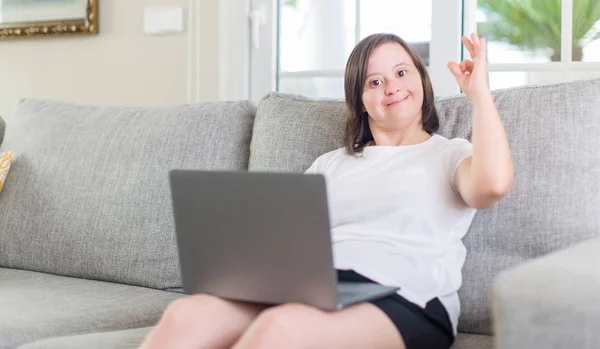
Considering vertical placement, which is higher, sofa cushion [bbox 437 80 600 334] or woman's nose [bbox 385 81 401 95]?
woman's nose [bbox 385 81 401 95]

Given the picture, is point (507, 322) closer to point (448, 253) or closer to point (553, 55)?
point (448, 253)

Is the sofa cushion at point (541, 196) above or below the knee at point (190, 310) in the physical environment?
above

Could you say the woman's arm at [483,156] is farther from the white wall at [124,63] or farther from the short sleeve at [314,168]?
the white wall at [124,63]

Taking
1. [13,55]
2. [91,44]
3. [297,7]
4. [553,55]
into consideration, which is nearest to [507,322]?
[553,55]

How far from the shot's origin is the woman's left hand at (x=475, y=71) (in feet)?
5.05

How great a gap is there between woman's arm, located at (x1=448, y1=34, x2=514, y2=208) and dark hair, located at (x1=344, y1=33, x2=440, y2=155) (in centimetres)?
20

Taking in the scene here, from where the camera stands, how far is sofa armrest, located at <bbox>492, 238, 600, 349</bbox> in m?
0.97

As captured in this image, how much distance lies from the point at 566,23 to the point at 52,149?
1.52 m

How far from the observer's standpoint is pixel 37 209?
223 centimetres

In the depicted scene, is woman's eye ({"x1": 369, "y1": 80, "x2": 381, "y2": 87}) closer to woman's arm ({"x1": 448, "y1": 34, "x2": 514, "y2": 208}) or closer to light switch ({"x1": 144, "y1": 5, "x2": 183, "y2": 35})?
woman's arm ({"x1": 448, "y1": 34, "x2": 514, "y2": 208})

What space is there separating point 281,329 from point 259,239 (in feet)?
0.47

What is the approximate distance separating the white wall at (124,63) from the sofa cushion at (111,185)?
0.63m

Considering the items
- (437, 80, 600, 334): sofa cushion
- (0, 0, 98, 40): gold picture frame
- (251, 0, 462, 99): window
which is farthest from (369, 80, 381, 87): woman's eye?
(0, 0, 98, 40): gold picture frame

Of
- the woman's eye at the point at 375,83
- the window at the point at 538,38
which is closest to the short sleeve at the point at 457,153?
the woman's eye at the point at 375,83
